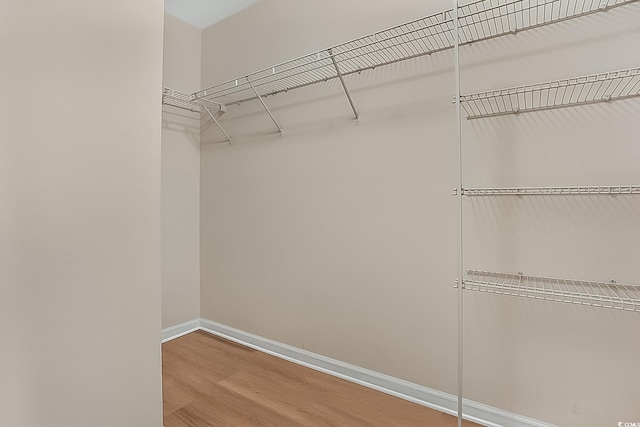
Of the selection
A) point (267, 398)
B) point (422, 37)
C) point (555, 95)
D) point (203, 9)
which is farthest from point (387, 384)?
point (203, 9)

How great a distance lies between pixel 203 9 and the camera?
220 centimetres

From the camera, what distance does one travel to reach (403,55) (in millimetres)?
1526

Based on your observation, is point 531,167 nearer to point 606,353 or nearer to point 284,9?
point 606,353

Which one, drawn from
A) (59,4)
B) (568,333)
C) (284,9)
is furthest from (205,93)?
(568,333)

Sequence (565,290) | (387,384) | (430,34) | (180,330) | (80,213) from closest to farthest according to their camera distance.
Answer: (80,213) < (565,290) < (430,34) < (387,384) < (180,330)

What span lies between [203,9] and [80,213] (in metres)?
1.97

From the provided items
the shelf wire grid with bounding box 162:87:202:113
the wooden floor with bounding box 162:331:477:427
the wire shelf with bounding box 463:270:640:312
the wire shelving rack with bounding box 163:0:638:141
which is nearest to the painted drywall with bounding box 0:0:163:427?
the wooden floor with bounding box 162:331:477:427

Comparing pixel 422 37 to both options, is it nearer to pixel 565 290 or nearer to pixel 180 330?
pixel 565 290

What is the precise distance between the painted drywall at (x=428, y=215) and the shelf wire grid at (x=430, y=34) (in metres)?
0.05

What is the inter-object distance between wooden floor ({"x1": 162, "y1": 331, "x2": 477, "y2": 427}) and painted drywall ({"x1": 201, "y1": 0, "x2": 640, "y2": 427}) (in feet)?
0.57

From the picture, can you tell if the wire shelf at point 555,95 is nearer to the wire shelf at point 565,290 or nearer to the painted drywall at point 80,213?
the wire shelf at point 565,290

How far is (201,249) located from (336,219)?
4.41ft

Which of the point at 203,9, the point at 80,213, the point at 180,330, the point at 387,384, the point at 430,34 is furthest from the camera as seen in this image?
the point at 180,330

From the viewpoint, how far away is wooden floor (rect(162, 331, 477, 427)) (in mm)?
1377
